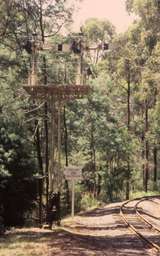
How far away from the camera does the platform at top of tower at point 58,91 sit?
72.8 feet

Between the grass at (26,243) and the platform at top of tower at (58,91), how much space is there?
5671mm

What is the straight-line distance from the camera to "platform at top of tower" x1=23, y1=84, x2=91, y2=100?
72.8 ft

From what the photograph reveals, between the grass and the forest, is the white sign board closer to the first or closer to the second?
the forest

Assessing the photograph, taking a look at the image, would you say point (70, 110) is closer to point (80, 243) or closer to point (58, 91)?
point (58, 91)

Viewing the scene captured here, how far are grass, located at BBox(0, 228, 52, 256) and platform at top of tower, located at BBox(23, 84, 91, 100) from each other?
18.6ft

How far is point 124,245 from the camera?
671 inches

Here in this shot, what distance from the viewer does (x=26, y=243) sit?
16547 mm

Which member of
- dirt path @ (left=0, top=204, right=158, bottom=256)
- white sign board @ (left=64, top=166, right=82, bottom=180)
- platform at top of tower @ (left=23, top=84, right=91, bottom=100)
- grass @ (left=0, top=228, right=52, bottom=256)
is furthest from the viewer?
white sign board @ (left=64, top=166, right=82, bottom=180)

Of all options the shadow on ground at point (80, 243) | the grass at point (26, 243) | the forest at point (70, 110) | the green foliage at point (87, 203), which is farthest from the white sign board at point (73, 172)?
the green foliage at point (87, 203)

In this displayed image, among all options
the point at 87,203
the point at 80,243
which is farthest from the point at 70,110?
the point at 80,243

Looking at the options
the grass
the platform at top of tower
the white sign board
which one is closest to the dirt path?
the grass

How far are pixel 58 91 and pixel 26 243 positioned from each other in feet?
26.3

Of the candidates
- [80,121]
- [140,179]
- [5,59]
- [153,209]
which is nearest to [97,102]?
[80,121]

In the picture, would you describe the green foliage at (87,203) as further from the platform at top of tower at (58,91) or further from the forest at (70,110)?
the platform at top of tower at (58,91)
